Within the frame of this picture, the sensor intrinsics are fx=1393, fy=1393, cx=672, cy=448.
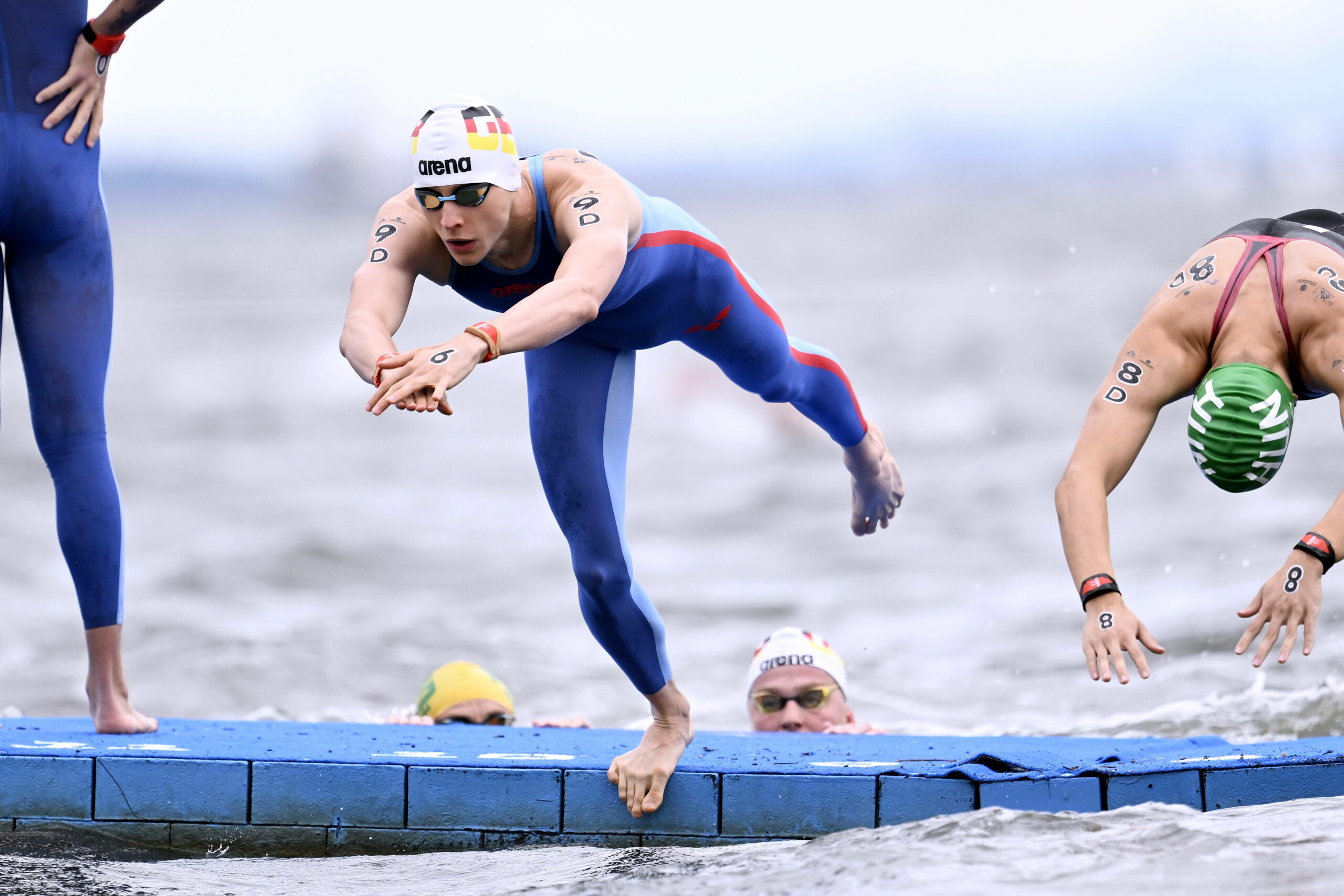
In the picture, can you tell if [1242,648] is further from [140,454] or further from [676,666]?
[140,454]

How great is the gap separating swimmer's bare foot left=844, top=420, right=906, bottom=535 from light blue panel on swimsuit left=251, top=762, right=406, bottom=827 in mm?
2061

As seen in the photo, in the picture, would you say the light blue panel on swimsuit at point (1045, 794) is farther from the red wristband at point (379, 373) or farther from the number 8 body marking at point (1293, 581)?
the red wristband at point (379, 373)

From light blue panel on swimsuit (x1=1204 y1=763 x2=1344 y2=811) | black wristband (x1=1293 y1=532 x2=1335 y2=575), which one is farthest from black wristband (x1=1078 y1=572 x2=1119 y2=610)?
light blue panel on swimsuit (x1=1204 y1=763 x2=1344 y2=811)

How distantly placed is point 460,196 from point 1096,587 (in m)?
1.92

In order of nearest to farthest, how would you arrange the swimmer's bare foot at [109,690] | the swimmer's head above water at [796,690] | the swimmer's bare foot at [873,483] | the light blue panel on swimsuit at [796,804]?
1. the light blue panel on swimsuit at [796,804]
2. the swimmer's bare foot at [109,690]
3. the swimmer's bare foot at [873,483]
4. the swimmer's head above water at [796,690]

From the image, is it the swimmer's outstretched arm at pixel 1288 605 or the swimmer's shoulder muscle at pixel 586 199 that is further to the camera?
the swimmer's shoulder muscle at pixel 586 199

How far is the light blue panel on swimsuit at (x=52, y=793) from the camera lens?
408cm

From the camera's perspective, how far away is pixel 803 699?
580cm

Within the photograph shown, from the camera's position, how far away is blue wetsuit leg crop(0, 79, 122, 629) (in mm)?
3918

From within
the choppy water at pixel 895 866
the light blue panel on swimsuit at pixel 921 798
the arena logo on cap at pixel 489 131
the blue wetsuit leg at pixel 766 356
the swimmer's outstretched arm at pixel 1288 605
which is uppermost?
the arena logo on cap at pixel 489 131

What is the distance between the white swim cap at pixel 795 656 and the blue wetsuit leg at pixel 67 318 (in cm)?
276

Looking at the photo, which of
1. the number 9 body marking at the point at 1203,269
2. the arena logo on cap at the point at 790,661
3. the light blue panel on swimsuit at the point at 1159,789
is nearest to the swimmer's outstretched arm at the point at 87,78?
the number 9 body marking at the point at 1203,269

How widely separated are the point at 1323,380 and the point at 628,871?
2.28m

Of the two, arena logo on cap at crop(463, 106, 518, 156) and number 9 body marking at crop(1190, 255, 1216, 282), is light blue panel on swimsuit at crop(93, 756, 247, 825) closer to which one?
arena logo on cap at crop(463, 106, 518, 156)
